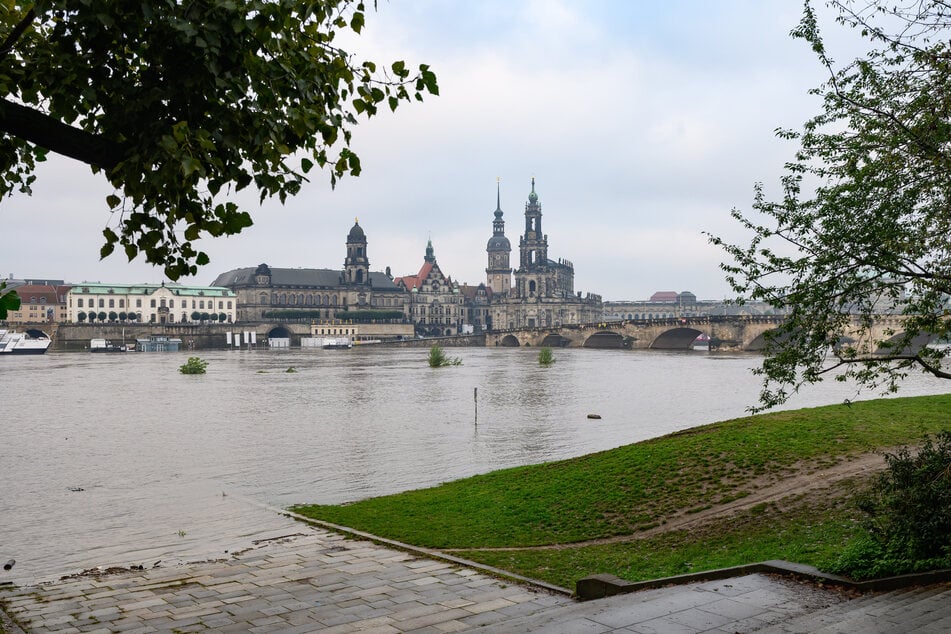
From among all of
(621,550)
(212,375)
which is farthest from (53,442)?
(212,375)

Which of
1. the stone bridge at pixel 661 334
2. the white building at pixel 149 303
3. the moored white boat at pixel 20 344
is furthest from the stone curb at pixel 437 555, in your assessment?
the white building at pixel 149 303

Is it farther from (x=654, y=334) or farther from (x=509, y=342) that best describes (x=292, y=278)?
(x=654, y=334)

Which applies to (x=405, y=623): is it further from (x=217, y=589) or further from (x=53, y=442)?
(x=53, y=442)

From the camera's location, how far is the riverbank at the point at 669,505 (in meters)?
9.80

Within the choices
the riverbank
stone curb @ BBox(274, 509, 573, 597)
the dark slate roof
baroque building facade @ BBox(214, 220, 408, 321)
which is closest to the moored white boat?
baroque building facade @ BBox(214, 220, 408, 321)

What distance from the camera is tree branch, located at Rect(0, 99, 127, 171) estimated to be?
5.41 m

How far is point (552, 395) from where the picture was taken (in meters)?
41.5

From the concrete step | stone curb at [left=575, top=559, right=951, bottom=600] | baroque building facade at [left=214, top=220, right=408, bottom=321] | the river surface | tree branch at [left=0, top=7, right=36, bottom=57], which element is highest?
baroque building facade at [left=214, top=220, right=408, bottom=321]

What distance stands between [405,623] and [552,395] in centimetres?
3459

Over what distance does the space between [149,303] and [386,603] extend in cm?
14013

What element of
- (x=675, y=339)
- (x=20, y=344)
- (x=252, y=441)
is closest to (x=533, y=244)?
(x=675, y=339)

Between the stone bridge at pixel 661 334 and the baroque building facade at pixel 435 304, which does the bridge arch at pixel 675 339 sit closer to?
the stone bridge at pixel 661 334

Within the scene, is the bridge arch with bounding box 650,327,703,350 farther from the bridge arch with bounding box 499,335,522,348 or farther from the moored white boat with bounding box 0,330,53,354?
the moored white boat with bounding box 0,330,53,354

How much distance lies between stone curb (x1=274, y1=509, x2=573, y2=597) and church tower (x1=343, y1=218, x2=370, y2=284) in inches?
6083
